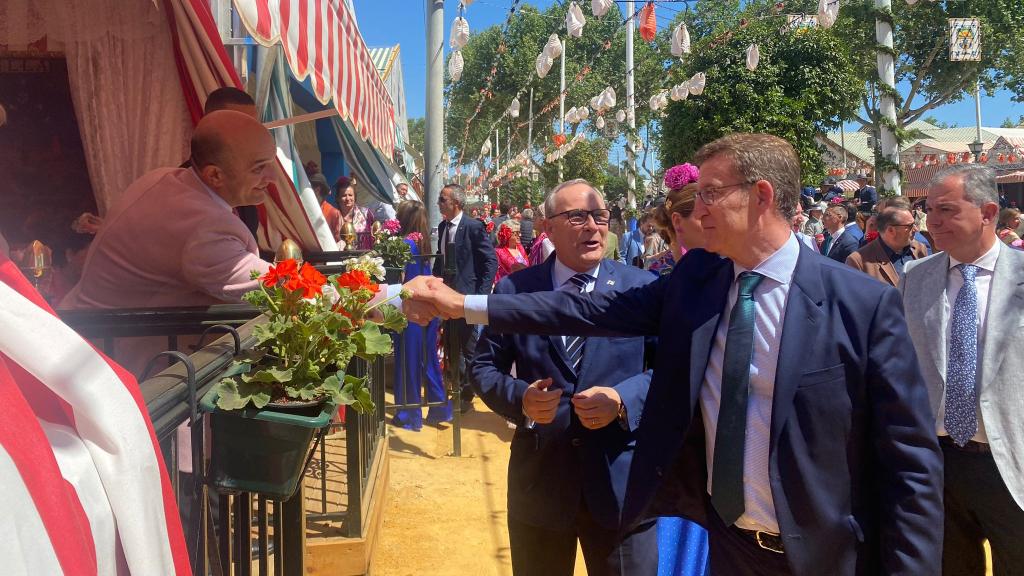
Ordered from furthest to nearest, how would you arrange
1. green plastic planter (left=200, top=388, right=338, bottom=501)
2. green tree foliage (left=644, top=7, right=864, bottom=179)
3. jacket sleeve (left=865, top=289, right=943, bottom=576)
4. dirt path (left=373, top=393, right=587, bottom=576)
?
green tree foliage (left=644, top=7, right=864, bottom=179) → dirt path (left=373, top=393, right=587, bottom=576) → jacket sleeve (left=865, top=289, right=943, bottom=576) → green plastic planter (left=200, top=388, right=338, bottom=501)

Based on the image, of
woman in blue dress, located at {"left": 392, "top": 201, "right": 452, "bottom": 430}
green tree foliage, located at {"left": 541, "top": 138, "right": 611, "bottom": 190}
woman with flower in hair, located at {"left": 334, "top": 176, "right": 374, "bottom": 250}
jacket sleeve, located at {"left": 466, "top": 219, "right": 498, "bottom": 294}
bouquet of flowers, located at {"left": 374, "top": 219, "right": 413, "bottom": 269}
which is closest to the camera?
bouquet of flowers, located at {"left": 374, "top": 219, "right": 413, "bottom": 269}

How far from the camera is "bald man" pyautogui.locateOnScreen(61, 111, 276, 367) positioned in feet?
8.50

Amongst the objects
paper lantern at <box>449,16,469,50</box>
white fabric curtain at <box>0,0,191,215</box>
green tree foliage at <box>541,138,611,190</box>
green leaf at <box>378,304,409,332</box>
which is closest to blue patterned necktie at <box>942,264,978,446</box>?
green leaf at <box>378,304,409,332</box>

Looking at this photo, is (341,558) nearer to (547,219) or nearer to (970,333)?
(547,219)

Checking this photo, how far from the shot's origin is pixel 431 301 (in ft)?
8.70

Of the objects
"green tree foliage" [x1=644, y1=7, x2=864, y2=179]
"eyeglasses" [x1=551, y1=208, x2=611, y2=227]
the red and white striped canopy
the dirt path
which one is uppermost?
"green tree foliage" [x1=644, y1=7, x2=864, y2=179]

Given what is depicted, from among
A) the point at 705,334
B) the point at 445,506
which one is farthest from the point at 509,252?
the point at 705,334

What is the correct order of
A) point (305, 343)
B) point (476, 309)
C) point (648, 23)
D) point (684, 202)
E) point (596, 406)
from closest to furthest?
point (305, 343) → point (596, 406) → point (476, 309) → point (684, 202) → point (648, 23)

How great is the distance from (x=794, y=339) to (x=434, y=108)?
27.0 feet

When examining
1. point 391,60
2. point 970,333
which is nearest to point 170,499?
point 970,333

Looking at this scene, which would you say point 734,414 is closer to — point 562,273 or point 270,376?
Answer: point 562,273

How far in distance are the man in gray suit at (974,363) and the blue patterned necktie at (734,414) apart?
151 centimetres

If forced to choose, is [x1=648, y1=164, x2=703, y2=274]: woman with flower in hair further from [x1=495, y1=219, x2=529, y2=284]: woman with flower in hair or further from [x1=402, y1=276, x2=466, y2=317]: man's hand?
[x1=495, y1=219, x2=529, y2=284]: woman with flower in hair

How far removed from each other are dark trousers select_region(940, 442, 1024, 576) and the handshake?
86.9 inches
